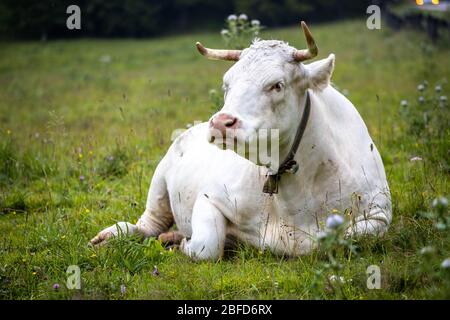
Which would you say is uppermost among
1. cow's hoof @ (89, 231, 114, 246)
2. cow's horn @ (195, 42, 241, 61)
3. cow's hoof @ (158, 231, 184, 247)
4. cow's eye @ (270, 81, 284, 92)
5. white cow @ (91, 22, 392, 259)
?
cow's horn @ (195, 42, 241, 61)

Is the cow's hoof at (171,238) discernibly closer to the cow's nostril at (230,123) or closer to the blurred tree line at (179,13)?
the cow's nostril at (230,123)

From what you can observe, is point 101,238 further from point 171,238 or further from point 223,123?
point 223,123

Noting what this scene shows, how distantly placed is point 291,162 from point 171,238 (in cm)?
174

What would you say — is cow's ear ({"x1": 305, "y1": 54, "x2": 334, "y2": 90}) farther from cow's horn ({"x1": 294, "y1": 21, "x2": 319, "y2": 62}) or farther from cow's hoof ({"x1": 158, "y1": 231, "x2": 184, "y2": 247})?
cow's hoof ({"x1": 158, "y1": 231, "x2": 184, "y2": 247})

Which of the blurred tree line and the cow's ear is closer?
the cow's ear

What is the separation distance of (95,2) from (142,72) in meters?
19.5

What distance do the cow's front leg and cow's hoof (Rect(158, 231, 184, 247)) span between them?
0.72 metres

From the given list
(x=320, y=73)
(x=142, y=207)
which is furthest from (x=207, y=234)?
(x=142, y=207)

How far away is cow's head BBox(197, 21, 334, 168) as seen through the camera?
3912mm

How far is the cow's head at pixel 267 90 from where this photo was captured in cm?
391

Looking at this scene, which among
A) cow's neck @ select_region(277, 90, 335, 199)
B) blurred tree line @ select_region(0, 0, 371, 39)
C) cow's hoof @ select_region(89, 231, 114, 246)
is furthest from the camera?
blurred tree line @ select_region(0, 0, 371, 39)

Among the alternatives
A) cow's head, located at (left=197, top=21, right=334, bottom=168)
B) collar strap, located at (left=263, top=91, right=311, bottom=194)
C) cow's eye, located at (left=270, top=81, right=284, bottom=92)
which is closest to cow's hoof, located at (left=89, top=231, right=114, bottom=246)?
collar strap, located at (left=263, top=91, right=311, bottom=194)

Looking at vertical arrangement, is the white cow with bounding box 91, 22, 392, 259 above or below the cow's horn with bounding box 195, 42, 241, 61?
below
